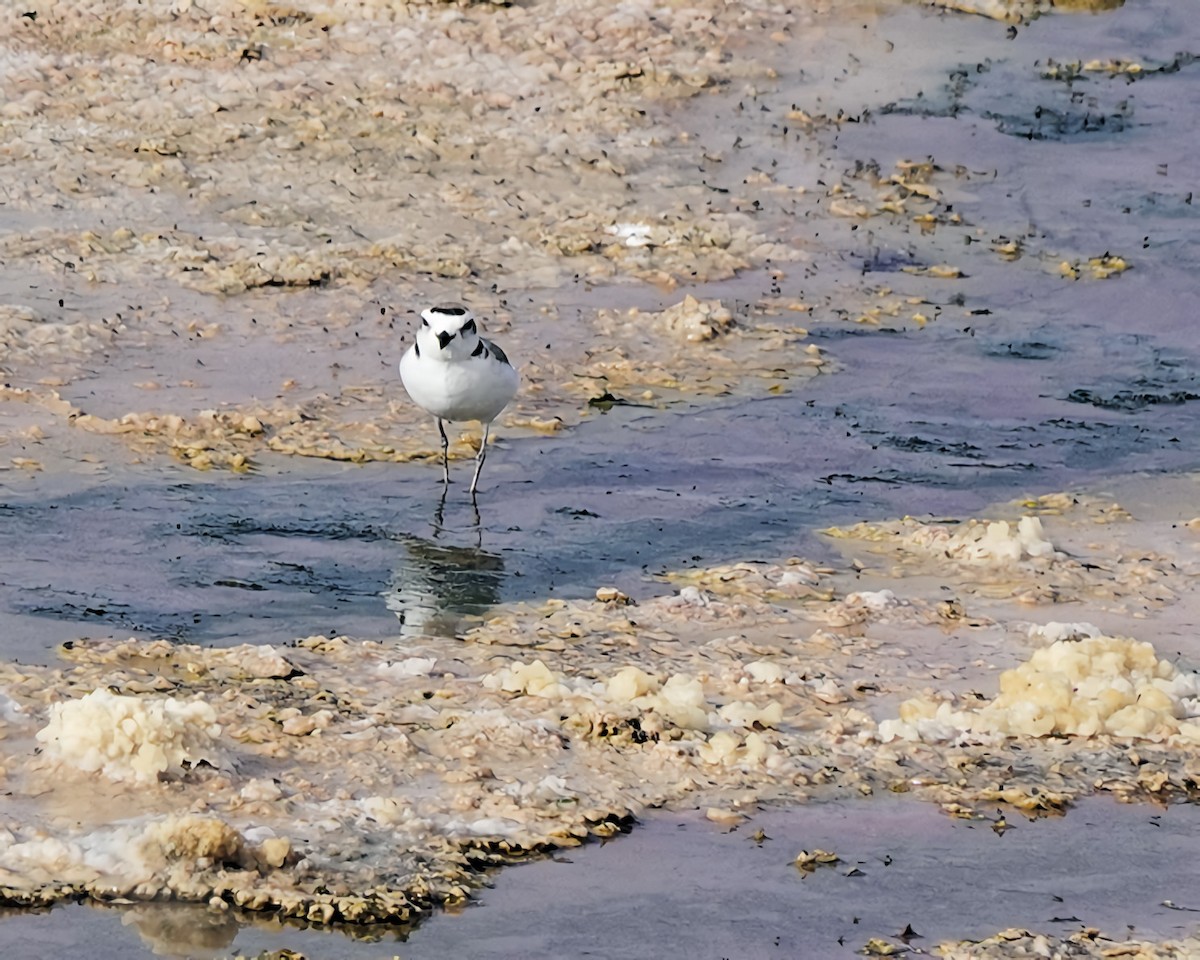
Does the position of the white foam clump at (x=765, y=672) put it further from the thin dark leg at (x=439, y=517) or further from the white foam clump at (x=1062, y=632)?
the thin dark leg at (x=439, y=517)

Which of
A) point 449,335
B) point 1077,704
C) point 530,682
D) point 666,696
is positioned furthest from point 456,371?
point 1077,704

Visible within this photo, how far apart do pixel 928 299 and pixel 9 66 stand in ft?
25.8

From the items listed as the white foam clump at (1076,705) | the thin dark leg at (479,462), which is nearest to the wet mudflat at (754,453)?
the thin dark leg at (479,462)

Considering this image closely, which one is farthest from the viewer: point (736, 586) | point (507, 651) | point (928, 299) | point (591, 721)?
point (928, 299)

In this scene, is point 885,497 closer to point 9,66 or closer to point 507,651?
point 507,651

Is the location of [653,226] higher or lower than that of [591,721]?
higher

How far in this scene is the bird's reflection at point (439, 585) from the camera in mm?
8141

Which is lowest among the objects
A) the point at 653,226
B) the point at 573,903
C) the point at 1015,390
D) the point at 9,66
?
the point at 573,903

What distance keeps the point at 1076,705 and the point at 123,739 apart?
334cm

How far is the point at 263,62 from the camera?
647 inches

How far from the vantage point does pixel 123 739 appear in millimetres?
6105

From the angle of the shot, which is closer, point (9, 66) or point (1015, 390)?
point (1015, 390)

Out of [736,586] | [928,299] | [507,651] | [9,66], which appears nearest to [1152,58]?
[928,299]

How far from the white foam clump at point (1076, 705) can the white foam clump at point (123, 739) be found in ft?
7.95
